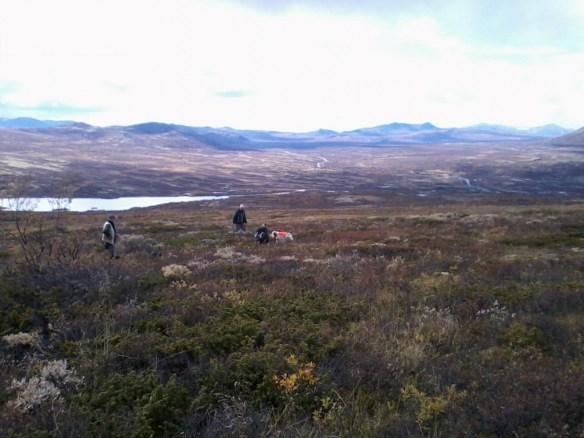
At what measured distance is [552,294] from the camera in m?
8.45

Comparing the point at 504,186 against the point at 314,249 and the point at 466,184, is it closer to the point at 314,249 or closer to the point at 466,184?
the point at 466,184

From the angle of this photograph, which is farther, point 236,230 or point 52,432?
point 236,230

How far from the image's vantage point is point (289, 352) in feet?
18.0

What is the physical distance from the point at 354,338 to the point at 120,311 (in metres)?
3.84

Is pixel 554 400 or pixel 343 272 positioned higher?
pixel 554 400

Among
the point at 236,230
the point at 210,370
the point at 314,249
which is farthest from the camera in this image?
the point at 236,230

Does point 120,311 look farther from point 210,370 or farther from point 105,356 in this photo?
point 210,370

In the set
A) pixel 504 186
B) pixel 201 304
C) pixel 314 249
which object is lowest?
pixel 504 186

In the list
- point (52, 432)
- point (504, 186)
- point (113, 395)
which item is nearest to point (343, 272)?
point (113, 395)

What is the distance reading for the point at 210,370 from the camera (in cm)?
488

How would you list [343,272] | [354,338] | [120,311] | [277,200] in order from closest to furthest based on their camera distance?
[354,338]
[120,311]
[343,272]
[277,200]

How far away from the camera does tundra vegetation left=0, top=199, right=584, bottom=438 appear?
13.1ft

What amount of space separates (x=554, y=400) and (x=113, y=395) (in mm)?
4272

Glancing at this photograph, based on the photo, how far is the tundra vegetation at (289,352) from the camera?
400cm
